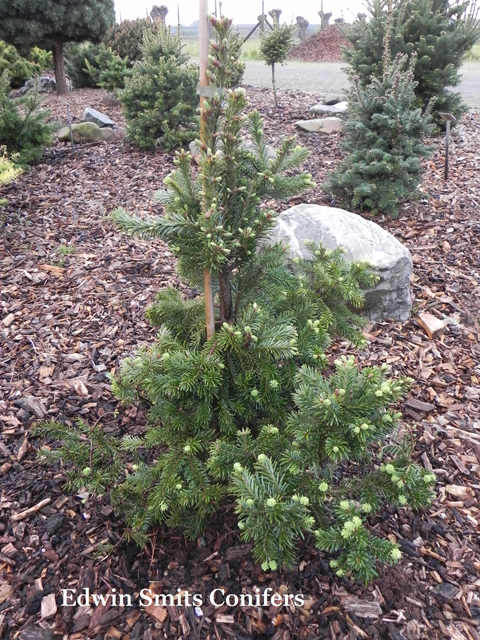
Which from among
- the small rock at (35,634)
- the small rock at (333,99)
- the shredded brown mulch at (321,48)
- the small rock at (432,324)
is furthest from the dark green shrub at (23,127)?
the shredded brown mulch at (321,48)

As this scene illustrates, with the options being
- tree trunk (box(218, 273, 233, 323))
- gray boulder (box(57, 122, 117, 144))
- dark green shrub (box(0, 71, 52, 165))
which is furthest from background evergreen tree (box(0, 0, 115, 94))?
tree trunk (box(218, 273, 233, 323))

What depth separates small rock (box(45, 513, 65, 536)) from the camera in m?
2.41

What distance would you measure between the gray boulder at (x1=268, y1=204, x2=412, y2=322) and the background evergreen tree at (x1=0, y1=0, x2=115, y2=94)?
8.77m

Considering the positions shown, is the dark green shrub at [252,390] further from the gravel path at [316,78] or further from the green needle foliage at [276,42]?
the gravel path at [316,78]

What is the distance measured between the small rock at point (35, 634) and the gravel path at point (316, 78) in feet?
37.8

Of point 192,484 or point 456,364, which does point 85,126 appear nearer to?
point 456,364

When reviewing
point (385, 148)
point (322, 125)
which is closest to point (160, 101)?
point (322, 125)

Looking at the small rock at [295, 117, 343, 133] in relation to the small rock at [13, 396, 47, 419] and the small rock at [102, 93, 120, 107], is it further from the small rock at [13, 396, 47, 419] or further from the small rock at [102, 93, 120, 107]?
the small rock at [13, 396, 47, 419]

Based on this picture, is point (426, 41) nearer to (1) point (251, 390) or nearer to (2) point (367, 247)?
(2) point (367, 247)

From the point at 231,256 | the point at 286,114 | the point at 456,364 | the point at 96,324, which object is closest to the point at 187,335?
the point at 231,256

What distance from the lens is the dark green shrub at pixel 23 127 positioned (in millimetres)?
6418

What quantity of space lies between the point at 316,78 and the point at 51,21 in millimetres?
8066

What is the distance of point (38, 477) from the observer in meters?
2.69

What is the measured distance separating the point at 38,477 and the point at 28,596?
2.15 ft
